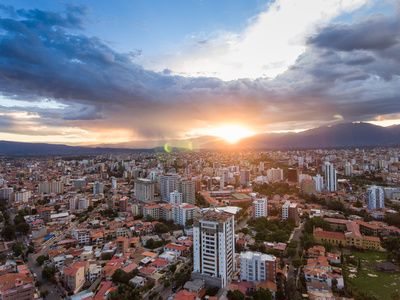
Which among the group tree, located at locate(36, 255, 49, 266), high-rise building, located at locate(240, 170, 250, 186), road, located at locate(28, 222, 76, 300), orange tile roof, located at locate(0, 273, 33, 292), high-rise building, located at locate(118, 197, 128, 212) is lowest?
road, located at locate(28, 222, 76, 300)

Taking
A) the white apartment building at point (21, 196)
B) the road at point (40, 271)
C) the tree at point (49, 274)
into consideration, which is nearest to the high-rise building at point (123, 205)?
the road at point (40, 271)

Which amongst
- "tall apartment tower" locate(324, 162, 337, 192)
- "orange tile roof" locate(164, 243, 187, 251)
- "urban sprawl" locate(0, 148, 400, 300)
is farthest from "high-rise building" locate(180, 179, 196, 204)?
"tall apartment tower" locate(324, 162, 337, 192)

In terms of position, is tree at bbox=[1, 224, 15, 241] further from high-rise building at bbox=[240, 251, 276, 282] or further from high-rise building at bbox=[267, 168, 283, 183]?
high-rise building at bbox=[267, 168, 283, 183]

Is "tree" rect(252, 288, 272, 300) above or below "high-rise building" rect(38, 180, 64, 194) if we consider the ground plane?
below

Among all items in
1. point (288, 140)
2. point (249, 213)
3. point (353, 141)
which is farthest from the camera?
point (288, 140)

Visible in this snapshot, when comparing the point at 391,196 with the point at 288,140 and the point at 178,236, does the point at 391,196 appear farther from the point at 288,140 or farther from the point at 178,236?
the point at 288,140

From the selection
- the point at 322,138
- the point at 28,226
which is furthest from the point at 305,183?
the point at 322,138
